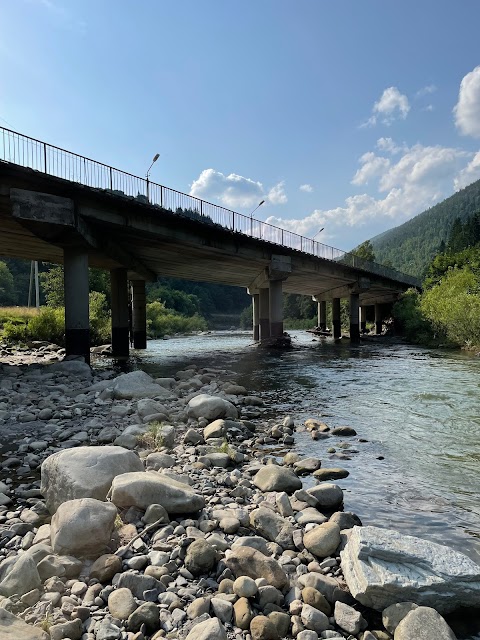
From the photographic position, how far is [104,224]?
78.1 feet

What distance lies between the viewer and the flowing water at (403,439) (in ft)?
18.6

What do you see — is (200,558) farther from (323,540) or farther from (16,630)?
(16,630)

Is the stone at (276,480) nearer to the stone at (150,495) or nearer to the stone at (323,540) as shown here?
the stone at (150,495)

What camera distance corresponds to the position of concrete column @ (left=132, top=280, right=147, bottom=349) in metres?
43.7

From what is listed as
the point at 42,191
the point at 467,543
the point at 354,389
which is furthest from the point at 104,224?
the point at 467,543

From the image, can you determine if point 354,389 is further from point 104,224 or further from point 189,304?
point 189,304

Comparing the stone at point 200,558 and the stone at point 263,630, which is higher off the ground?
the stone at point 200,558

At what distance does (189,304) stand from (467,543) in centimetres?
10462

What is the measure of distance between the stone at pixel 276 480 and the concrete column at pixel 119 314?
94.5ft

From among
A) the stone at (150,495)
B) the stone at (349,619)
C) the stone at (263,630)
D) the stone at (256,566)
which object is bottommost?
the stone at (349,619)

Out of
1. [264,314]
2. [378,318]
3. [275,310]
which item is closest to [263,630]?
[275,310]

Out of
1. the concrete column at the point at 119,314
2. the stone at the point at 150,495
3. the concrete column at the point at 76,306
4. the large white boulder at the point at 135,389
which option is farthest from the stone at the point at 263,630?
the concrete column at the point at 119,314

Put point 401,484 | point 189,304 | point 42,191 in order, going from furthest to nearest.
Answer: point 189,304 → point 42,191 → point 401,484

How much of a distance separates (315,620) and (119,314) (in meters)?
33.2
